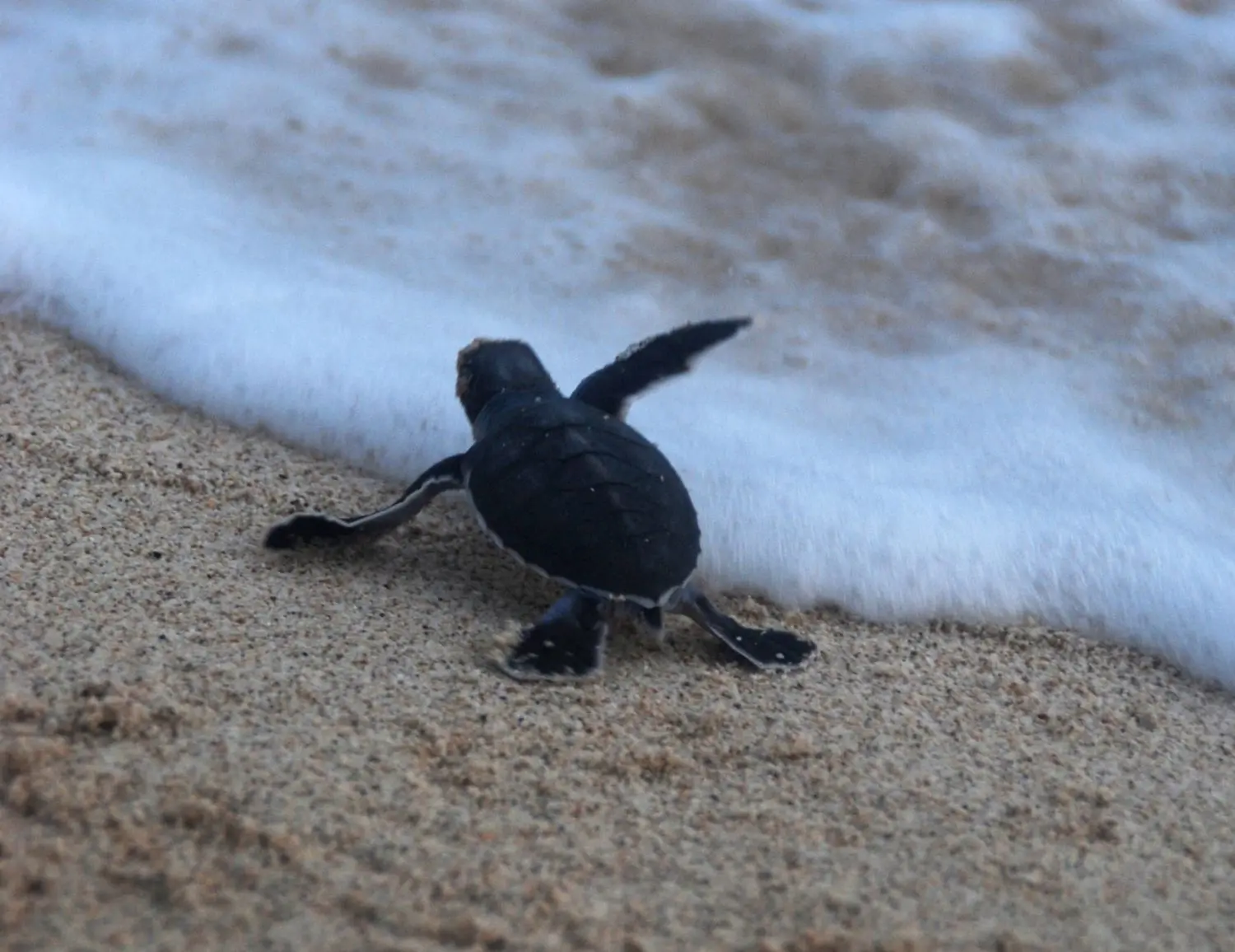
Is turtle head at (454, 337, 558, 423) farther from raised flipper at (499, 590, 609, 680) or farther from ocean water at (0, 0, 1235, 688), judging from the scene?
raised flipper at (499, 590, 609, 680)

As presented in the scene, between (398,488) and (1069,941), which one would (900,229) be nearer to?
(398,488)

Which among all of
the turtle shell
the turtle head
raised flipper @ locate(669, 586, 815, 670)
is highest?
the turtle head

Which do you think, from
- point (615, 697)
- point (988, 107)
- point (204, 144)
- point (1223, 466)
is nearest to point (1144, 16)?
point (988, 107)

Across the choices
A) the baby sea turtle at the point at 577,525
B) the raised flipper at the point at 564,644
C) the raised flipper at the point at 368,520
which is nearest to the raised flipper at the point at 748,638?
the baby sea turtle at the point at 577,525

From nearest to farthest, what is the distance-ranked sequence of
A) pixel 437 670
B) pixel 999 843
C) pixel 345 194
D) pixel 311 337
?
pixel 999 843 < pixel 437 670 < pixel 311 337 < pixel 345 194

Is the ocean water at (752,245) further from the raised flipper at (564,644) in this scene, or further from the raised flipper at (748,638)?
the raised flipper at (564,644)

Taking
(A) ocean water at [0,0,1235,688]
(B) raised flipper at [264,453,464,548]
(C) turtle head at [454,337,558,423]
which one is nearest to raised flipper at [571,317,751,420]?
(C) turtle head at [454,337,558,423]

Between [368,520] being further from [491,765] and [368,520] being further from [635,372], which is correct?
[491,765]
